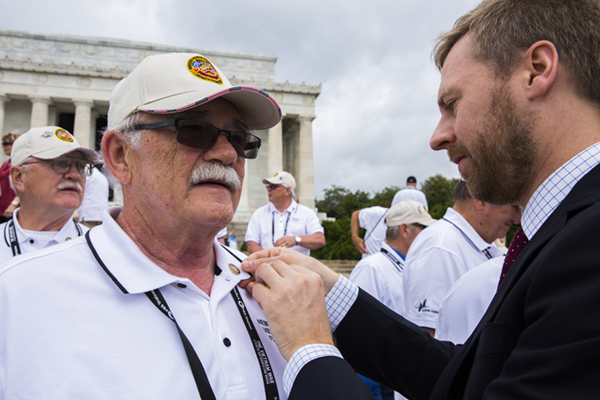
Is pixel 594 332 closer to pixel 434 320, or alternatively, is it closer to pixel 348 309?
pixel 348 309

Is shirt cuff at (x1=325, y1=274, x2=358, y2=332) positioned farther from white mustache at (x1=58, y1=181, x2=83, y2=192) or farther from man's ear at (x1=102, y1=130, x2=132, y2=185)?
white mustache at (x1=58, y1=181, x2=83, y2=192)

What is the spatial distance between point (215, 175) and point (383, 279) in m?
3.30

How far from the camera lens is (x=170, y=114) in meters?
1.95

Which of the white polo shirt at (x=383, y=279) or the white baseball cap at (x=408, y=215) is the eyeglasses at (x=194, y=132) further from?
the white baseball cap at (x=408, y=215)

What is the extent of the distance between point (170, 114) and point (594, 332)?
5.95ft

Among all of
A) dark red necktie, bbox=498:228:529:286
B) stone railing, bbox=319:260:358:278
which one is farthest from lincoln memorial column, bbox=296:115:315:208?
dark red necktie, bbox=498:228:529:286

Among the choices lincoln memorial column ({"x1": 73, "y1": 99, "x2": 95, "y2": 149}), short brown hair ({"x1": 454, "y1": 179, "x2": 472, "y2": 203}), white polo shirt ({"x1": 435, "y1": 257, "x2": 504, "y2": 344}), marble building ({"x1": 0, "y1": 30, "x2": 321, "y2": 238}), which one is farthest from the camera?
lincoln memorial column ({"x1": 73, "y1": 99, "x2": 95, "y2": 149})

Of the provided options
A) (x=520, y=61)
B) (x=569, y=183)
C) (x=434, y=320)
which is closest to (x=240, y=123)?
(x=520, y=61)

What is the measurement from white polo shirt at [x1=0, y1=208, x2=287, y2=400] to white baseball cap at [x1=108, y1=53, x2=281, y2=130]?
614mm

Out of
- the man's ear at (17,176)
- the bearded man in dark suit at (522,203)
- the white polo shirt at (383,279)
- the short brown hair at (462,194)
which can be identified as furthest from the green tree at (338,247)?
the bearded man in dark suit at (522,203)

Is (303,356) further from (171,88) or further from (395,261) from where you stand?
(395,261)

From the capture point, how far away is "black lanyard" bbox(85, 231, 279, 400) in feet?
5.16

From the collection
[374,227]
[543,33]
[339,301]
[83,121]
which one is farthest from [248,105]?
[83,121]

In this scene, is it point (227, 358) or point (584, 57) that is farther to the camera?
point (227, 358)
